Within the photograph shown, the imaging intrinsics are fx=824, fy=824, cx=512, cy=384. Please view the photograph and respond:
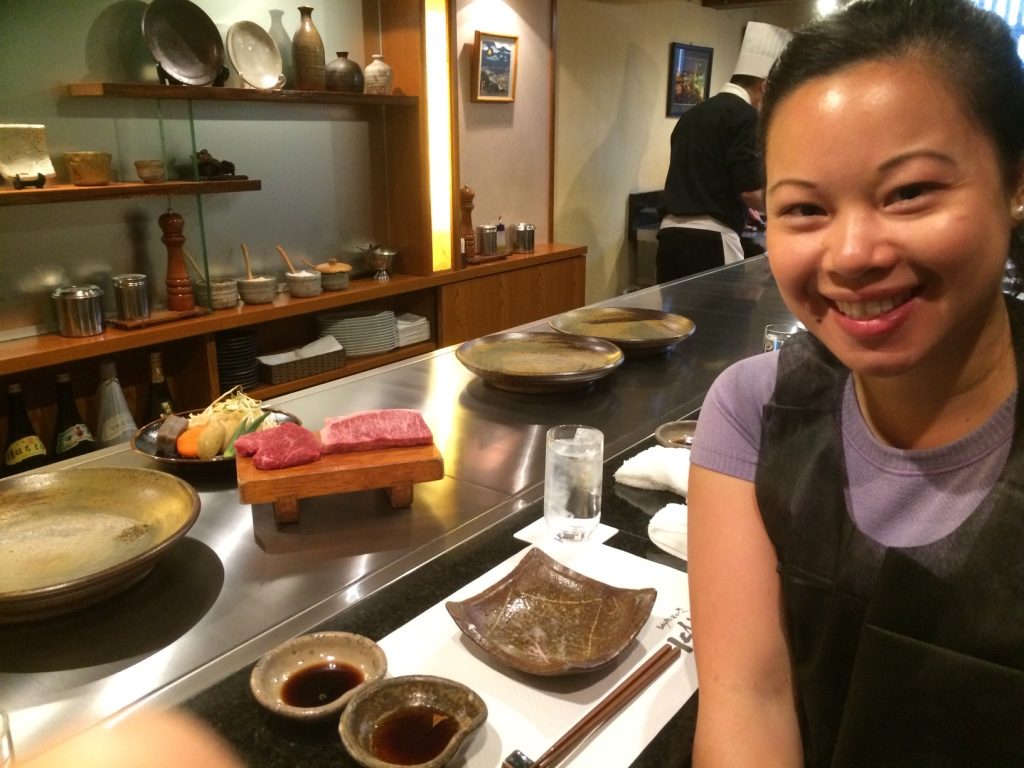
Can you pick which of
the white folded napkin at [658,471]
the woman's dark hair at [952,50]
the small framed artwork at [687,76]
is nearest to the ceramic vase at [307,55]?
the white folded napkin at [658,471]

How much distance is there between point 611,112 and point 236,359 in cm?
351

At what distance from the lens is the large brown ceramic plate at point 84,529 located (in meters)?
0.99

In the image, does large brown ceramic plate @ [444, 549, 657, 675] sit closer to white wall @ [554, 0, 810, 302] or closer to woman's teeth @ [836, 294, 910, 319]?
woman's teeth @ [836, 294, 910, 319]

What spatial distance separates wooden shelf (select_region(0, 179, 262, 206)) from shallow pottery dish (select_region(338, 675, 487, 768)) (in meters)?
2.59

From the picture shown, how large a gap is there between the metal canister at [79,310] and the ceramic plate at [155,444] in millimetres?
1812

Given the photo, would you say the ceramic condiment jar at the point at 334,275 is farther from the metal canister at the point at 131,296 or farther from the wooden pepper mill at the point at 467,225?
the metal canister at the point at 131,296

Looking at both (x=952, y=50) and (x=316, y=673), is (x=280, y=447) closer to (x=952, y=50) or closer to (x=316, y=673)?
(x=316, y=673)

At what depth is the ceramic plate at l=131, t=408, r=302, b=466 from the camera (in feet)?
4.57

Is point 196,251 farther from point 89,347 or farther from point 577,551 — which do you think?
point 577,551

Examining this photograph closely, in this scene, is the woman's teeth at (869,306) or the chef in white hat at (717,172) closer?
the woman's teeth at (869,306)

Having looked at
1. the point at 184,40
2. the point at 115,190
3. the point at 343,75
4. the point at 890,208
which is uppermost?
the point at 184,40

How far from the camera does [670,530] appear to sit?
1272 millimetres

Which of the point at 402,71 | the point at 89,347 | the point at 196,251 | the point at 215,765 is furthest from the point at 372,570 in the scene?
the point at 402,71

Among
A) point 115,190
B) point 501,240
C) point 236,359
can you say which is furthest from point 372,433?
point 501,240
